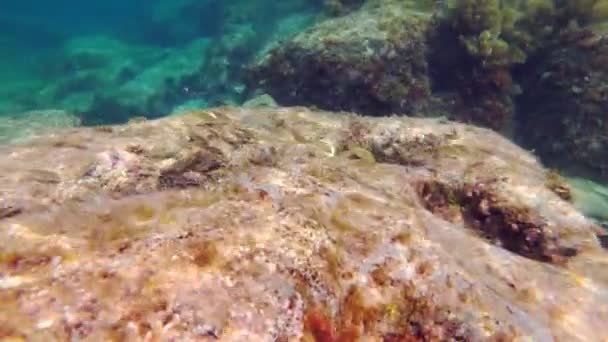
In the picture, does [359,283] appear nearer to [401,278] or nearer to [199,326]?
[401,278]

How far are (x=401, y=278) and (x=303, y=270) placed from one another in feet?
1.75

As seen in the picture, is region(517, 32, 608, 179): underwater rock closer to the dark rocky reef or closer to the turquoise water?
the dark rocky reef

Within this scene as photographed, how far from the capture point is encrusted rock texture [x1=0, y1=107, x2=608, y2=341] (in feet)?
6.40

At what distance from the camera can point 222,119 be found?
4820 mm

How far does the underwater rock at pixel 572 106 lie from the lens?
24.9 feet

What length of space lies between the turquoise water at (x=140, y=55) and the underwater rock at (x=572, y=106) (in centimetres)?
580

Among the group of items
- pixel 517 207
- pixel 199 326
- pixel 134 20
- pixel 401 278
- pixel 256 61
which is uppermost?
pixel 199 326

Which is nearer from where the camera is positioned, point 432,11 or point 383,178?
point 383,178

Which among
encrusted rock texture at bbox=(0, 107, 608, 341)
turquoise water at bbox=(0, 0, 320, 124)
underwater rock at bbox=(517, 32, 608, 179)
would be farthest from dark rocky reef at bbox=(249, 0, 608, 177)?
encrusted rock texture at bbox=(0, 107, 608, 341)

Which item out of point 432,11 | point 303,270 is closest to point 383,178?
point 303,270

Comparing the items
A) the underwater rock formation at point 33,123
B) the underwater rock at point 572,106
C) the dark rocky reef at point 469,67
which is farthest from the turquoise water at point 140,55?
the underwater rock at point 572,106

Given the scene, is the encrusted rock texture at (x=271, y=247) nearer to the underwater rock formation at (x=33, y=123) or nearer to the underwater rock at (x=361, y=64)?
the underwater rock at (x=361, y=64)

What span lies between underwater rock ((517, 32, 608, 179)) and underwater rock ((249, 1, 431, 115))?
6.14 feet

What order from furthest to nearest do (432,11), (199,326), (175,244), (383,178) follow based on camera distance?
1. (432,11)
2. (383,178)
3. (175,244)
4. (199,326)
